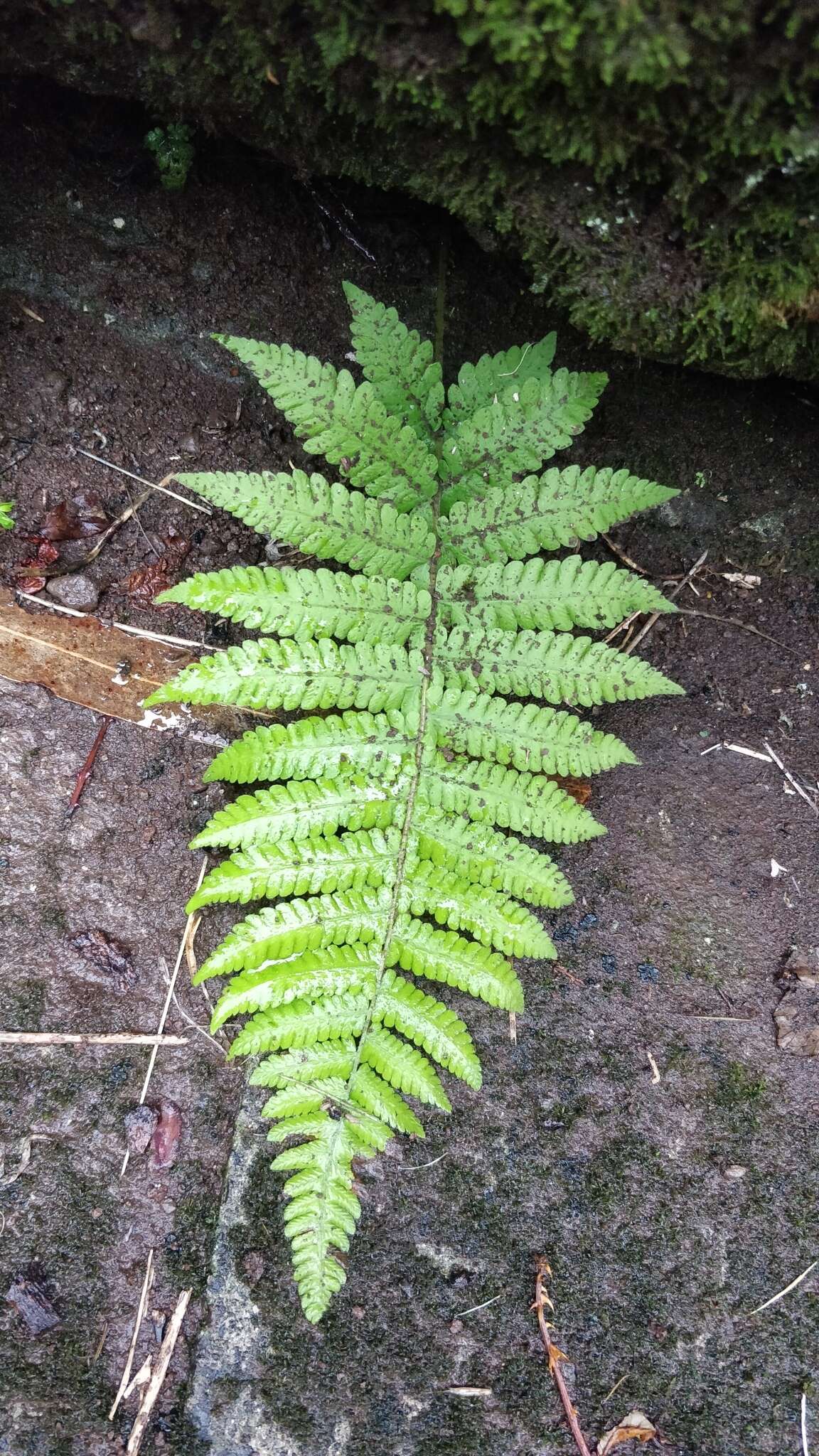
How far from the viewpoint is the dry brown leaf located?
3109 millimetres

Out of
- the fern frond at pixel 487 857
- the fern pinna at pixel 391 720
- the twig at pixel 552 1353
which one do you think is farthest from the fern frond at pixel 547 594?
the twig at pixel 552 1353

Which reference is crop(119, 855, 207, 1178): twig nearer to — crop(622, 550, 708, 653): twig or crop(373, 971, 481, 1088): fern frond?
crop(373, 971, 481, 1088): fern frond

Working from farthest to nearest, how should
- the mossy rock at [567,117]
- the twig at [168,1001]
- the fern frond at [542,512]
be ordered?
the twig at [168,1001], the fern frond at [542,512], the mossy rock at [567,117]

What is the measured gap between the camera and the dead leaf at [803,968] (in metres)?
3.20

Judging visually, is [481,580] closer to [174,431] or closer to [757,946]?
[174,431]

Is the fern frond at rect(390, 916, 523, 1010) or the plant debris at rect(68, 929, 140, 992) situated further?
the plant debris at rect(68, 929, 140, 992)

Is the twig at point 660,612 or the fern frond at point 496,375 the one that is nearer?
the fern frond at point 496,375

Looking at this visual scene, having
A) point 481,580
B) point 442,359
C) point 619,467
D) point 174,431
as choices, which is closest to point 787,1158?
point 481,580

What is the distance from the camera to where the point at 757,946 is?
10.6ft

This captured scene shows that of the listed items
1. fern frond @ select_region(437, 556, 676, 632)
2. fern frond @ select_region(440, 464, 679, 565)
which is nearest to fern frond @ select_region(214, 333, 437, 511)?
fern frond @ select_region(440, 464, 679, 565)

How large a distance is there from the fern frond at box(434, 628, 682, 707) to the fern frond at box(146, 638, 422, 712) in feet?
0.48

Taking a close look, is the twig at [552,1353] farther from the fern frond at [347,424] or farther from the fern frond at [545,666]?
the fern frond at [347,424]

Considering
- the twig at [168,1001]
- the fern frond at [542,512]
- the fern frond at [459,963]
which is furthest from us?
the twig at [168,1001]

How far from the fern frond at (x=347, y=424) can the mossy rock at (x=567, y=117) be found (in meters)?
0.57
